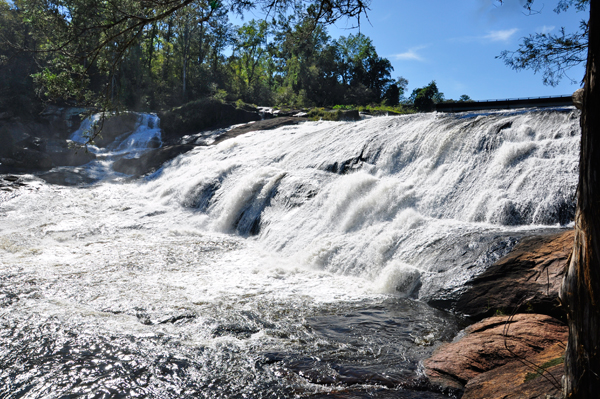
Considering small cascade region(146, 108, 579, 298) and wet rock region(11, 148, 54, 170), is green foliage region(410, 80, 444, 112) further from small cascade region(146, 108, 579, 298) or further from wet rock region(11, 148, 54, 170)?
wet rock region(11, 148, 54, 170)

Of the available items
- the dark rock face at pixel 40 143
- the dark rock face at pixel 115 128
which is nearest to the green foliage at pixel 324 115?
the dark rock face at pixel 40 143

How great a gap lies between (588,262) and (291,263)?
20.7ft

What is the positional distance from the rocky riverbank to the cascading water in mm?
303

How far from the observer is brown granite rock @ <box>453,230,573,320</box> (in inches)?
199

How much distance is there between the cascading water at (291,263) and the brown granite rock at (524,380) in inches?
20.5

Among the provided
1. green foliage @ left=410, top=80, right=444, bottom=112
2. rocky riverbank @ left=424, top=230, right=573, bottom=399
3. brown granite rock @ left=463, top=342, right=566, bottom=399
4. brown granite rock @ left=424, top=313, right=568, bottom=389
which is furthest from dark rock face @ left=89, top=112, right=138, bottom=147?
brown granite rock @ left=463, top=342, right=566, bottom=399

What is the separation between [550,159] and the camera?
24.5 feet

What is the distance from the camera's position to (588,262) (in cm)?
225

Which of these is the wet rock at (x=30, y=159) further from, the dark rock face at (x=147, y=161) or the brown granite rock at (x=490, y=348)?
the brown granite rock at (x=490, y=348)

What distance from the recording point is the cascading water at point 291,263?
420 cm

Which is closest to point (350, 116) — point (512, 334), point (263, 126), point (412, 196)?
point (263, 126)

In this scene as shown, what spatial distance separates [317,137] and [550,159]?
776 cm

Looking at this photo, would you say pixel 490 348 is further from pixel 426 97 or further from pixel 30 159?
pixel 426 97

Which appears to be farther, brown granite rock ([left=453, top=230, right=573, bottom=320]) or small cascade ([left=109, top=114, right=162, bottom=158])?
small cascade ([left=109, top=114, right=162, bottom=158])
